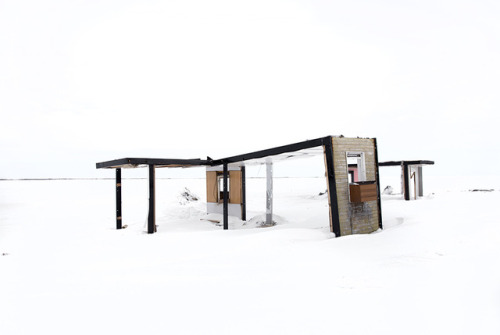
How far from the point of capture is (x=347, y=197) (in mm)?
9078

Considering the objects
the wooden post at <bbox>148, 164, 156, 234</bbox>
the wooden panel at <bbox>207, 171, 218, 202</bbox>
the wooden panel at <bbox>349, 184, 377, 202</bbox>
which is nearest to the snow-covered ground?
the wooden panel at <bbox>349, 184, 377, 202</bbox>

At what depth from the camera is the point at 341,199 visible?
8.89 m

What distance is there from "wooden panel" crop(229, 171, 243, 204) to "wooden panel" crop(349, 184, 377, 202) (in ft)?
24.1

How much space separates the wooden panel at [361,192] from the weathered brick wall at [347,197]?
0.58 ft

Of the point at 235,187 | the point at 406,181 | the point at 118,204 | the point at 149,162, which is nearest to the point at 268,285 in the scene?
the point at 149,162

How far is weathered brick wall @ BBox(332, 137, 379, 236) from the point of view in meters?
8.88

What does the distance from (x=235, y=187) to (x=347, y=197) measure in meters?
7.53

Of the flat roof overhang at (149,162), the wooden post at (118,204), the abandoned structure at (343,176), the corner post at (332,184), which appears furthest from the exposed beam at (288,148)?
the wooden post at (118,204)

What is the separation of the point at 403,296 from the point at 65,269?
20.7ft

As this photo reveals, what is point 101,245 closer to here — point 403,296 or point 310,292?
point 310,292

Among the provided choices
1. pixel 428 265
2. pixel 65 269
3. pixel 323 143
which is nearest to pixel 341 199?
pixel 323 143

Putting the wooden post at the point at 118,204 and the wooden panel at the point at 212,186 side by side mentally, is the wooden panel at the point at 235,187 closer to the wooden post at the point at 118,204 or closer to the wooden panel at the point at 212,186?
the wooden panel at the point at 212,186

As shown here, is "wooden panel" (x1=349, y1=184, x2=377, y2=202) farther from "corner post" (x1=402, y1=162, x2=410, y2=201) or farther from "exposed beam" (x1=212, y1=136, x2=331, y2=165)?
"corner post" (x1=402, y1=162, x2=410, y2=201)

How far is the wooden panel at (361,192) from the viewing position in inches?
347
